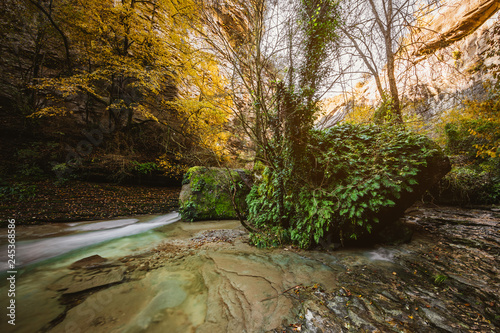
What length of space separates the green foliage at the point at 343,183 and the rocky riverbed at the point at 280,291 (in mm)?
583

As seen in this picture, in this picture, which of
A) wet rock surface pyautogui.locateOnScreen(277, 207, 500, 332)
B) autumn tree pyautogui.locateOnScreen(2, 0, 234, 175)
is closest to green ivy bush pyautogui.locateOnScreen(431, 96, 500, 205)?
wet rock surface pyautogui.locateOnScreen(277, 207, 500, 332)

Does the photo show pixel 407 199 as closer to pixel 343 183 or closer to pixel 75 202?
pixel 343 183

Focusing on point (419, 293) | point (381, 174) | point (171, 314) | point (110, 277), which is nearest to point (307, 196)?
point (381, 174)

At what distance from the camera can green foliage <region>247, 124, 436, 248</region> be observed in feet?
11.6

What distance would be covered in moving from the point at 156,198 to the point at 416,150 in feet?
38.6

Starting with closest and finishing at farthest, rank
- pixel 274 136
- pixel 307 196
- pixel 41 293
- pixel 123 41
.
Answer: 1. pixel 41 293
2. pixel 307 196
3. pixel 274 136
4. pixel 123 41

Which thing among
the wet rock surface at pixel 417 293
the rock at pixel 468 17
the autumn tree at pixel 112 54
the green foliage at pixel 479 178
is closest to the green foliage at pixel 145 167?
the autumn tree at pixel 112 54

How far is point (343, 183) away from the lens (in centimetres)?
393

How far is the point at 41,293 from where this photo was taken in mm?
2533

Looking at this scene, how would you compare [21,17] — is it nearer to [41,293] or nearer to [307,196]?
[41,293]

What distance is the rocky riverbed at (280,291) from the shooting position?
1.87 m

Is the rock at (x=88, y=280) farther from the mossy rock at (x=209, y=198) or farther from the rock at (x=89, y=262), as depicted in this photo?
the mossy rock at (x=209, y=198)

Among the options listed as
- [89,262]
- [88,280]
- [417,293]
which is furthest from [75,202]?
[417,293]

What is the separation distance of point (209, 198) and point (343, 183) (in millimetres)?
5503
